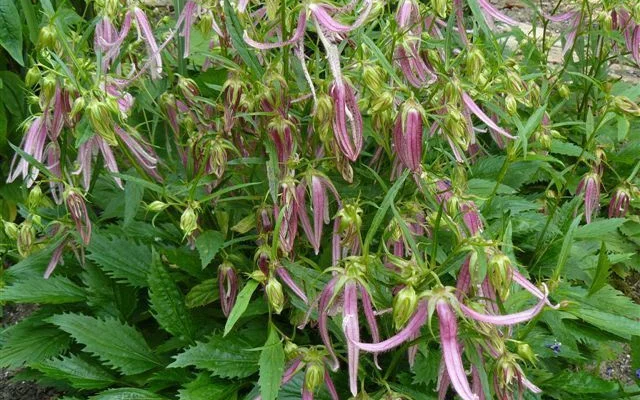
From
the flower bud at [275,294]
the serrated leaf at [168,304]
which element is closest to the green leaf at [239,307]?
the flower bud at [275,294]

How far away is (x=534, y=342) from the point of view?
1.73 m

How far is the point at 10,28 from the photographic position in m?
2.21

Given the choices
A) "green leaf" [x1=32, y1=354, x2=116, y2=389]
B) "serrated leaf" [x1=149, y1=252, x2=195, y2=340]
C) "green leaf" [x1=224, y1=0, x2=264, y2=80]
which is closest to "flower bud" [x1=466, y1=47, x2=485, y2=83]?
"green leaf" [x1=224, y1=0, x2=264, y2=80]

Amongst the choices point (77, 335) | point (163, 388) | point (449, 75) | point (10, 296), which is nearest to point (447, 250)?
point (449, 75)

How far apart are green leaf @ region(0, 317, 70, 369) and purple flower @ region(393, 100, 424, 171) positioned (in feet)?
3.36

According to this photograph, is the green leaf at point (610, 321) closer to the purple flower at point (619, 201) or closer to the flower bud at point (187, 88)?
the purple flower at point (619, 201)

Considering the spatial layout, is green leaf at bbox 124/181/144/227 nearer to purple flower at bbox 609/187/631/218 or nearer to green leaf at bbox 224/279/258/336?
green leaf at bbox 224/279/258/336

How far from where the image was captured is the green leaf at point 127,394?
5.56 ft

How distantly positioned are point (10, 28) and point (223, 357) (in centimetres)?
116

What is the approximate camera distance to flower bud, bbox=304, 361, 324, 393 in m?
1.35

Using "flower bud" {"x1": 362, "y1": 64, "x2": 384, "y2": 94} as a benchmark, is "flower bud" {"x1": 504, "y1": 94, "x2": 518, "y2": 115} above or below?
below

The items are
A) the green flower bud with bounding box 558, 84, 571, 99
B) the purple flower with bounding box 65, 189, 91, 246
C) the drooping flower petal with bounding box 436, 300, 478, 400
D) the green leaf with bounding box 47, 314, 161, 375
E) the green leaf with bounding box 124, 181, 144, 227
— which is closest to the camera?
the drooping flower petal with bounding box 436, 300, 478, 400

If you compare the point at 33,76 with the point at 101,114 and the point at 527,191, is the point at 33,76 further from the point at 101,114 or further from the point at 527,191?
the point at 527,191

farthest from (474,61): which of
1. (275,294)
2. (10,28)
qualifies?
(10,28)
